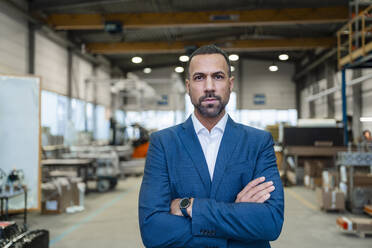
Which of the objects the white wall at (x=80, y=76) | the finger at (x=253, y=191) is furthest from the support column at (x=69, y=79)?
the finger at (x=253, y=191)

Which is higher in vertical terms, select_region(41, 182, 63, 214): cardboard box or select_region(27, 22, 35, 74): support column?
select_region(27, 22, 35, 74): support column

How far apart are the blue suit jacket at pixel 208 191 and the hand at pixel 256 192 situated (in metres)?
0.03

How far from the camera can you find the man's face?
166 centimetres

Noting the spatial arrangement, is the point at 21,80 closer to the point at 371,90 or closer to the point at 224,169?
the point at 224,169

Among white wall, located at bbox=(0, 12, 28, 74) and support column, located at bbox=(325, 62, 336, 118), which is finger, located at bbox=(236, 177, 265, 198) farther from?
support column, located at bbox=(325, 62, 336, 118)

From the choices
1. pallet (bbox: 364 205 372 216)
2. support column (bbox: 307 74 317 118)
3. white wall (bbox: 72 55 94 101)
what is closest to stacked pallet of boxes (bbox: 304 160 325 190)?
pallet (bbox: 364 205 372 216)

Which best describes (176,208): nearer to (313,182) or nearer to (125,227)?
A: (125,227)

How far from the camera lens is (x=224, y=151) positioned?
1.67 metres

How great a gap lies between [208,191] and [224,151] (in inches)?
7.6

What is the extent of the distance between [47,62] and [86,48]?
2295mm

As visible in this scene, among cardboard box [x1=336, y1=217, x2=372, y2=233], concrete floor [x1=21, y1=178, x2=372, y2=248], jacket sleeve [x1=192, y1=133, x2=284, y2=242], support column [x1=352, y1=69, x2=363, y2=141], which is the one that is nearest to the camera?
jacket sleeve [x1=192, y1=133, x2=284, y2=242]

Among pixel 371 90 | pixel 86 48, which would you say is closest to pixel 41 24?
pixel 86 48

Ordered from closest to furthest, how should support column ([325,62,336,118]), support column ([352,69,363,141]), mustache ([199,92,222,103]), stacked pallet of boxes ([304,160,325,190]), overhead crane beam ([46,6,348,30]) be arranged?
mustache ([199,92,222,103])
stacked pallet of boxes ([304,160,325,190])
overhead crane beam ([46,6,348,30])
support column ([352,69,363,141])
support column ([325,62,336,118])

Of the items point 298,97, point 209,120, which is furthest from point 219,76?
point 298,97
